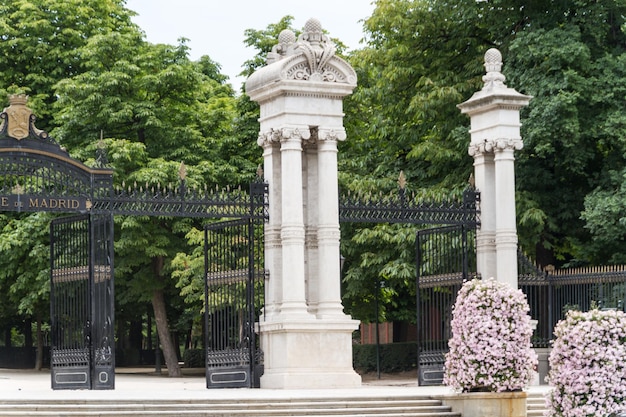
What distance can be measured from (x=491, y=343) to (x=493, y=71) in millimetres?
7594

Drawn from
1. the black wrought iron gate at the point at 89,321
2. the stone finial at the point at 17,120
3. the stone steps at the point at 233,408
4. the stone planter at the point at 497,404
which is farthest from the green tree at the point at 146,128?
the stone planter at the point at 497,404

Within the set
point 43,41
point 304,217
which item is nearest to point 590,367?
point 304,217

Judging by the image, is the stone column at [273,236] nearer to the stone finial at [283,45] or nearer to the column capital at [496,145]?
the stone finial at [283,45]

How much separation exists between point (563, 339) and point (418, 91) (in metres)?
15.2

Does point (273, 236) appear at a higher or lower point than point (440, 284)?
higher

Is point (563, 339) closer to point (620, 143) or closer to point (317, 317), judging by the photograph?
point (317, 317)

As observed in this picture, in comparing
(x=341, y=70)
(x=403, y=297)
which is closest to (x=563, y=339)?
(x=341, y=70)

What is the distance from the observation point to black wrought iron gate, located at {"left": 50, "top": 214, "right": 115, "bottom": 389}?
20938 mm

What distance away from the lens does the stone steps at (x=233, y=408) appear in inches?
Result: 677

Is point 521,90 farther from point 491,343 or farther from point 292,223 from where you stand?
point 491,343

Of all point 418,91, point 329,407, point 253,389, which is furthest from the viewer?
point 418,91

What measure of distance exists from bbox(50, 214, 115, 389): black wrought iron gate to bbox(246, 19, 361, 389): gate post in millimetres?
2691

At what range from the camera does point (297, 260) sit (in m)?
21.5

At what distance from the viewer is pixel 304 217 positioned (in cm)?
2223
